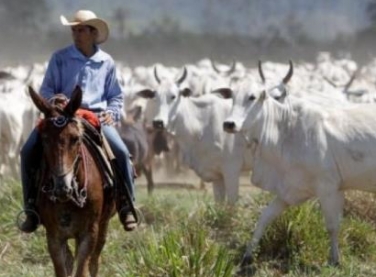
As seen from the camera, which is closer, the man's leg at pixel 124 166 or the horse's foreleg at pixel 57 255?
the horse's foreleg at pixel 57 255

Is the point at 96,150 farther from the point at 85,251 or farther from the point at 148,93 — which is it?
the point at 148,93

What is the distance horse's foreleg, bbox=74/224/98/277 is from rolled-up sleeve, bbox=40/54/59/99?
107cm

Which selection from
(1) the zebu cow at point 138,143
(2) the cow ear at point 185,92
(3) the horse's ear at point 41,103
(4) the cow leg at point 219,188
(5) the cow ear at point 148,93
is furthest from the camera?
(1) the zebu cow at point 138,143

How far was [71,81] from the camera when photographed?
28.6 ft

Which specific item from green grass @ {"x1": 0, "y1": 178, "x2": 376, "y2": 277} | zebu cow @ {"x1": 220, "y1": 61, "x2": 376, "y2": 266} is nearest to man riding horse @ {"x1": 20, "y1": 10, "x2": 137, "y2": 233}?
green grass @ {"x1": 0, "y1": 178, "x2": 376, "y2": 277}

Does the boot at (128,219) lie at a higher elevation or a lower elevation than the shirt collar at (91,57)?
lower

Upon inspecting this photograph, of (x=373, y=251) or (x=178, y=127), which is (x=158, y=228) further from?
(x=178, y=127)

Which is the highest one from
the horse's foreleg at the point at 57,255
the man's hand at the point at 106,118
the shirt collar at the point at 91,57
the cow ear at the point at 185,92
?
the shirt collar at the point at 91,57

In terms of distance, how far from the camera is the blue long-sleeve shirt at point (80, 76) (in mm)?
8703

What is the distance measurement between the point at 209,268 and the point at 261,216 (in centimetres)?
242

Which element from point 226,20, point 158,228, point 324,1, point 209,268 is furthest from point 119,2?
point 209,268

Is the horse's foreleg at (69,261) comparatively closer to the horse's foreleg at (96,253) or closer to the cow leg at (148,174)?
the horse's foreleg at (96,253)

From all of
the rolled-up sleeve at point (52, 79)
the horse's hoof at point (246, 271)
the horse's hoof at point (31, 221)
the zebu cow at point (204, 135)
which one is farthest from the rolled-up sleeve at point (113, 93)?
the zebu cow at point (204, 135)

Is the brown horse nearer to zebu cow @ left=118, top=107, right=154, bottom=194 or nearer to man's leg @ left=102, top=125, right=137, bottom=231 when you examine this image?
man's leg @ left=102, top=125, right=137, bottom=231
